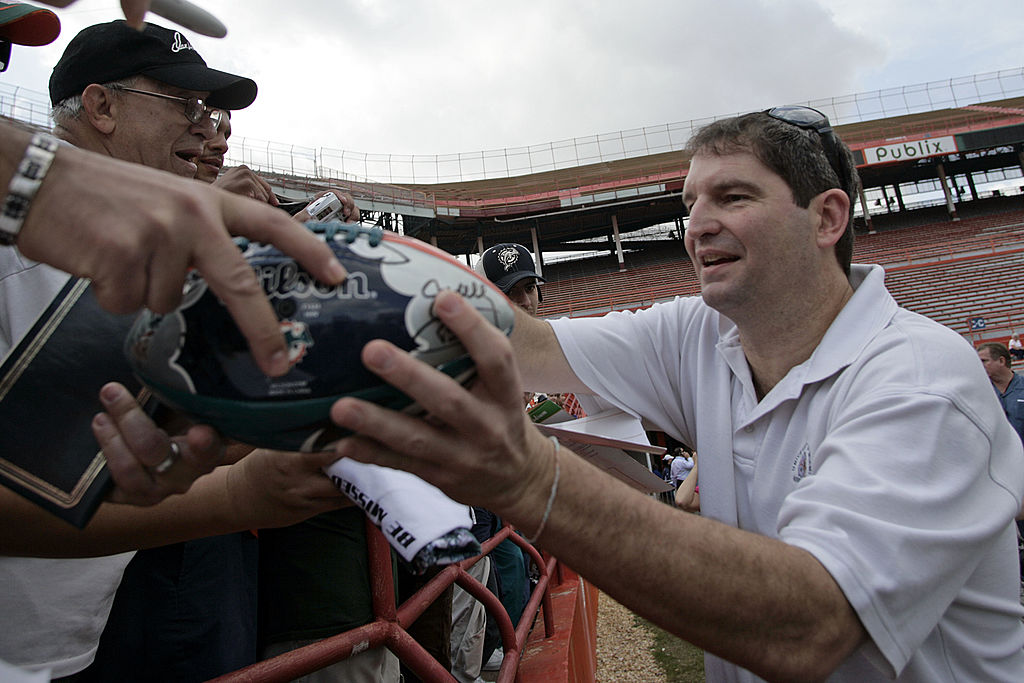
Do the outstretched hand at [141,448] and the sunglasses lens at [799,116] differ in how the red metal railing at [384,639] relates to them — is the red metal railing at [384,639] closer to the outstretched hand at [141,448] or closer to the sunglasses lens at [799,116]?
the outstretched hand at [141,448]

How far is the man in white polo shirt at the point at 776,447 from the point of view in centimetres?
92

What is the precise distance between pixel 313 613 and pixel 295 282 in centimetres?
117

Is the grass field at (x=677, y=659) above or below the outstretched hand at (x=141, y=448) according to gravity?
below

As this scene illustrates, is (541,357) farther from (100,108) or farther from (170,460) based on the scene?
(100,108)

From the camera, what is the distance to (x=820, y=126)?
1.84 m

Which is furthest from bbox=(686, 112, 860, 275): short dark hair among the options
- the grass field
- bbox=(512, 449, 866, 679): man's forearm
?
the grass field

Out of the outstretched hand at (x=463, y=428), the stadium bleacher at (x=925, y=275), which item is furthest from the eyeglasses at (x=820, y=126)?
the stadium bleacher at (x=925, y=275)

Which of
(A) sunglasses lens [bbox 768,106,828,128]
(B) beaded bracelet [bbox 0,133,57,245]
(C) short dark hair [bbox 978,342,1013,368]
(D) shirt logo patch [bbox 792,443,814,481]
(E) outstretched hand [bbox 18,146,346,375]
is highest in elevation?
(A) sunglasses lens [bbox 768,106,828,128]

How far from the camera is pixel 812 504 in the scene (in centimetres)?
113

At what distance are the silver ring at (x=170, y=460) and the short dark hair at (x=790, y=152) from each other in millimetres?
1661

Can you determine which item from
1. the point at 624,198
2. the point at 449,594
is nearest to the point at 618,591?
the point at 449,594

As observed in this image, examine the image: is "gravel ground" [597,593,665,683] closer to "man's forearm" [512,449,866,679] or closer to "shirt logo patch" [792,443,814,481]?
"shirt logo patch" [792,443,814,481]

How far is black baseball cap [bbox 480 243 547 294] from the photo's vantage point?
396 centimetres

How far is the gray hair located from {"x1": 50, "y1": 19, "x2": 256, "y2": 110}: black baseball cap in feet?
0.04
